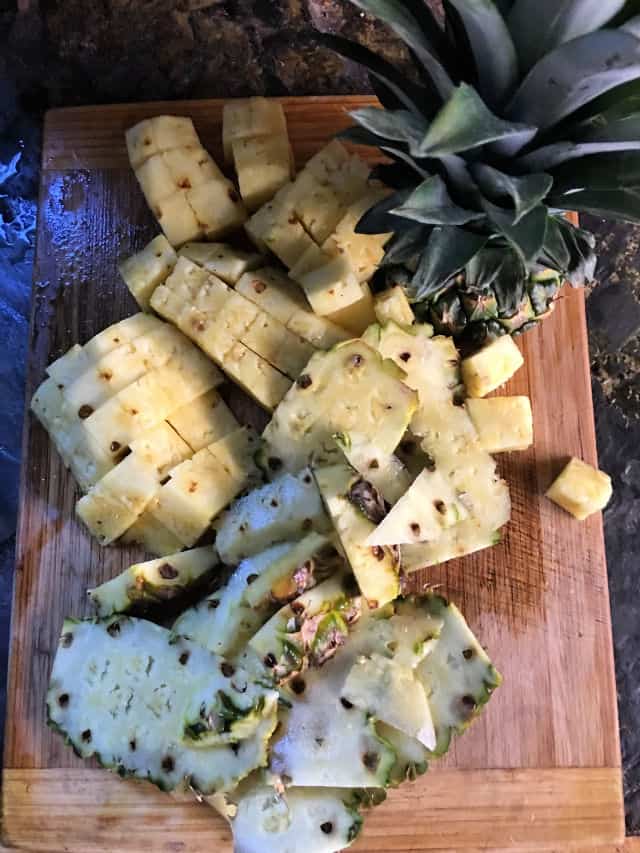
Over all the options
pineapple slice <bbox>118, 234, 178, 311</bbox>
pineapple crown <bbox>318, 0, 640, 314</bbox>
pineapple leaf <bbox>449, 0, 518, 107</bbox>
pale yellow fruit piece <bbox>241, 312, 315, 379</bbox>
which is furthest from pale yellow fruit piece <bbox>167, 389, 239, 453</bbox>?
pineapple leaf <bbox>449, 0, 518, 107</bbox>

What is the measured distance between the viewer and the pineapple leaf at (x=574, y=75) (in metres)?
1.21

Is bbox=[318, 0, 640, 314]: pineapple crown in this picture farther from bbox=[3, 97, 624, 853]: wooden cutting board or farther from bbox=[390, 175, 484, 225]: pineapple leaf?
bbox=[3, 97, 624, 853]: wooden cutting board

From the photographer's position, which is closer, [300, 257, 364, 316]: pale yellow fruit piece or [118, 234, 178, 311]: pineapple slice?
[300, 257, 364, 316]: pale yellow fruit piece

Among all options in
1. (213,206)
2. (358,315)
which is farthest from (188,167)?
(358,315)

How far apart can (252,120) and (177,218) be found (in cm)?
29

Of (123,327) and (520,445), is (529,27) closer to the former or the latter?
(520,445)

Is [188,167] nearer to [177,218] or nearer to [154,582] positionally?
[177,218]

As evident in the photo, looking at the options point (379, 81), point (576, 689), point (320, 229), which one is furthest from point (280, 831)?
point (379, 81)

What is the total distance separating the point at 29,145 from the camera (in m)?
2.29

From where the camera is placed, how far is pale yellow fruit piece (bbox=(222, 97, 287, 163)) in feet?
6.36

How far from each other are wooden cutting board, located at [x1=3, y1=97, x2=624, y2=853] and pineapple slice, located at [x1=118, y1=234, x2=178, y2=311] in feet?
0.43

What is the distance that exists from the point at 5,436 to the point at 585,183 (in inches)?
62.6

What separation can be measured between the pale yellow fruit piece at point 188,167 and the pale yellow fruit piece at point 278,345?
0.36 meters

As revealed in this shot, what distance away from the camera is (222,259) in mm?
1900
